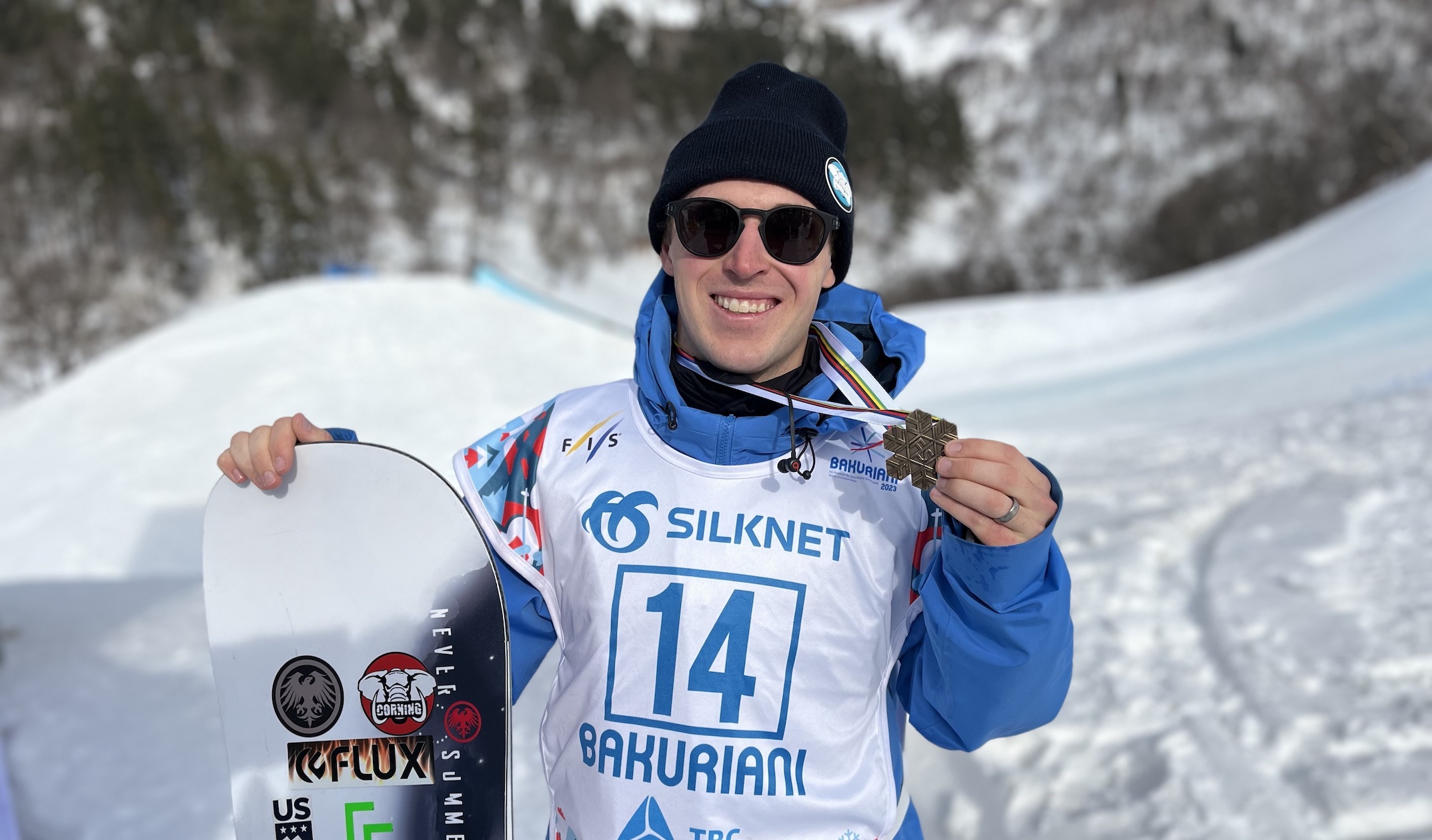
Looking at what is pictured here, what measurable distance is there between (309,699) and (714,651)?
2.71 ft

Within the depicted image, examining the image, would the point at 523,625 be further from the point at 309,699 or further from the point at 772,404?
the point at 772,404

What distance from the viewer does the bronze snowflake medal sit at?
1249 millimetres

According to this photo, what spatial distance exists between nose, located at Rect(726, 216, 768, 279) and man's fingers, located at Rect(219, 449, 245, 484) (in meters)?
0.88

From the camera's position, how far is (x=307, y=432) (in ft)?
5.38

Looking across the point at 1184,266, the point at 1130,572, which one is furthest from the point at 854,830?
the point at 1184,266

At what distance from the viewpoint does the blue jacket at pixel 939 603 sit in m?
1.22

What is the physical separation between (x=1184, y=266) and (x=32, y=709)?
36.9 metres

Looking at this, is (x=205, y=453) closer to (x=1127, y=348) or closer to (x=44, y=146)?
(x=1127, y=348)

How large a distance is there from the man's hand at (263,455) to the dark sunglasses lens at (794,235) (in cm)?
82

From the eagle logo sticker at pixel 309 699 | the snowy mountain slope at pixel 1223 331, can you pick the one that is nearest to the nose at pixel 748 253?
the eagle logo sticker at pixel 309 699

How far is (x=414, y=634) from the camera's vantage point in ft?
5.61

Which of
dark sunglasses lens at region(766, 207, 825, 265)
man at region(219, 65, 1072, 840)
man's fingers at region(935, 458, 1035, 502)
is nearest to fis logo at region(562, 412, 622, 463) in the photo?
man at region(219, 65, 1072, 840)

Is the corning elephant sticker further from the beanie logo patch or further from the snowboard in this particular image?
the beanie logo patch

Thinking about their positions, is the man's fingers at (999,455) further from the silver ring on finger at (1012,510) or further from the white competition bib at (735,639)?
the white competition bib at (735,639)
